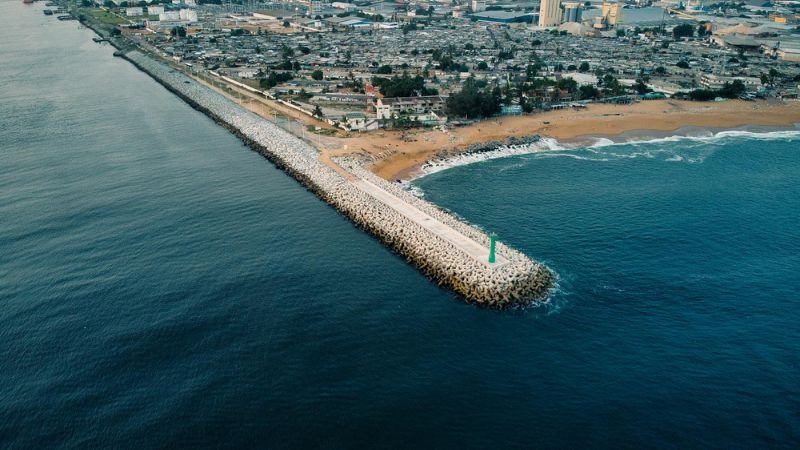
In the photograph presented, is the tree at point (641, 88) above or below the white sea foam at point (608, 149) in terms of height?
above

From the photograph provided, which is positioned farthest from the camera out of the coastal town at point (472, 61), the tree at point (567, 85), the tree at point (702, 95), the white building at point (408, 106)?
the tree at point (567, 85)

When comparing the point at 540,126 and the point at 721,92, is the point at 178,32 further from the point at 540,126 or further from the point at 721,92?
the point at 721,92

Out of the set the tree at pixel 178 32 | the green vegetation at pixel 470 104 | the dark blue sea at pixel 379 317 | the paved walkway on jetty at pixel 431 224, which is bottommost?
the dark blue sea at pixel 379 317

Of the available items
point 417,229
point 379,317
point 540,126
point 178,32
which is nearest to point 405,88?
point 540,126

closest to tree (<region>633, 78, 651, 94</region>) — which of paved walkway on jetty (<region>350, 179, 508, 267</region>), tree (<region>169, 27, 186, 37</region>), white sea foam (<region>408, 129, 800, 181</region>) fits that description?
white sea foam (<region>408, 129, 800, 181</region>)

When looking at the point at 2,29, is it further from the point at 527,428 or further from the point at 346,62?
the point at 527,428

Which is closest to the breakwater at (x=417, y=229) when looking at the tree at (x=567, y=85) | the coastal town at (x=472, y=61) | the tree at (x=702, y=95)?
the coastal town at (x=472, y=61)

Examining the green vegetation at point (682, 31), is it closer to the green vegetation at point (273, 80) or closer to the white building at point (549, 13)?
the white building at point (549, 13)
